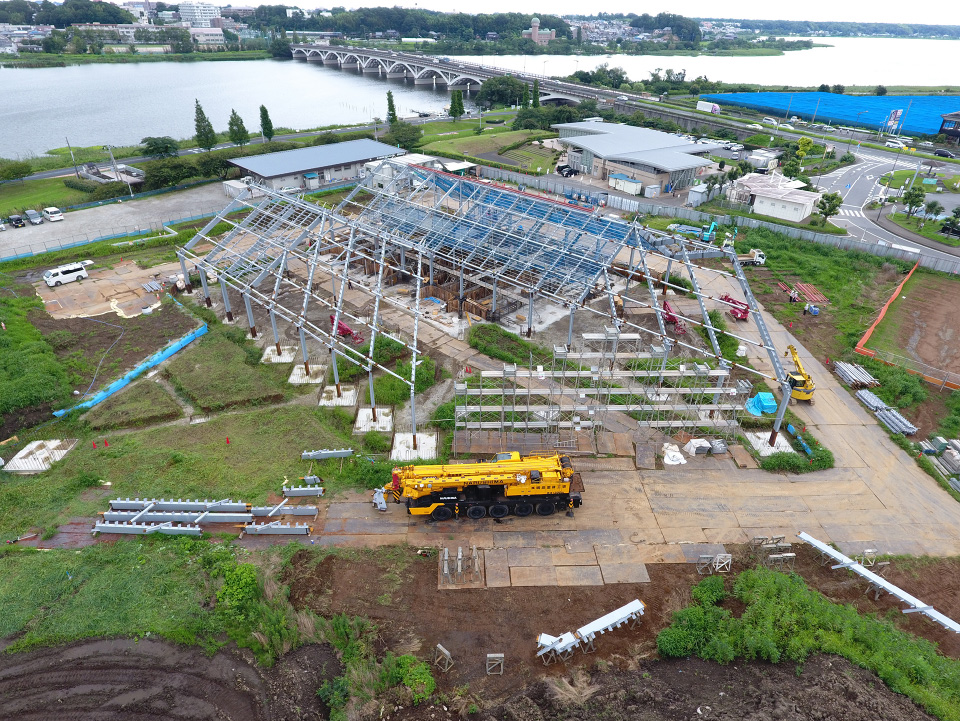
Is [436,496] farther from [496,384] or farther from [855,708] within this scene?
[855,708]

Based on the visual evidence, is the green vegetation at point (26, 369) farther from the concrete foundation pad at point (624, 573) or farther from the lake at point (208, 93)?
the lake at point (208, 93)

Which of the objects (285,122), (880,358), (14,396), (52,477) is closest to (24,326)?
(14,396)

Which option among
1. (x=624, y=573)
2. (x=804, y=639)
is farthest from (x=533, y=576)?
(x=804, y=639)

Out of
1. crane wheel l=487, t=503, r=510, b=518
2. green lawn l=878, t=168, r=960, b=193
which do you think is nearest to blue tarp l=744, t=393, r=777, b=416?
crane wheel l=487, t=503, r=510, b=518

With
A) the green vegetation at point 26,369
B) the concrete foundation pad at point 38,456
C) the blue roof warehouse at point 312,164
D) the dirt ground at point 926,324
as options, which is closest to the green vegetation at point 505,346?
the dirt ground at point 926,324

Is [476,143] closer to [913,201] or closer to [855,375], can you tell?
[913,201]

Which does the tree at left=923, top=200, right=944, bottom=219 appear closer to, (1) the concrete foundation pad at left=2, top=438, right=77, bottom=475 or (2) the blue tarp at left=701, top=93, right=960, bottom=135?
(2) the blue tarp at left=701, top=93, right=960, bottom=135
